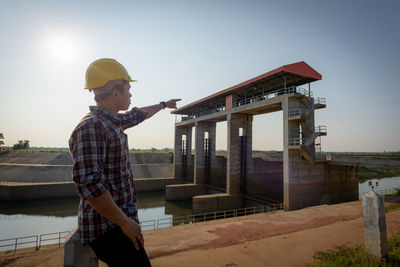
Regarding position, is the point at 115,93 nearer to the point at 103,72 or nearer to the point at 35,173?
the point at 103,72

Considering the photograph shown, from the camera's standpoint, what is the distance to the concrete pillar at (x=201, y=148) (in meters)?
28.7

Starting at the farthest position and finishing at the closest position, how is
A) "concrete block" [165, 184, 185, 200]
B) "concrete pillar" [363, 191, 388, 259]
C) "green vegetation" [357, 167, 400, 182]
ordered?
"green vegetation" [357, 167, 400, 182] < "concrete block" [165, 184, 185, 200] < "concrete pillar" [363, 191, 388, 259]

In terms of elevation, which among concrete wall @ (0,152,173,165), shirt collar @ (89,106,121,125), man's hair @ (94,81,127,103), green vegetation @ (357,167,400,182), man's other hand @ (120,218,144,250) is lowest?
green vegetation @ (357,167,400,182)

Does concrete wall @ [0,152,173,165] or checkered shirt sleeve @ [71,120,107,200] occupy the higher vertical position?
checkered shirt sleeve @ [71,120,107,200]

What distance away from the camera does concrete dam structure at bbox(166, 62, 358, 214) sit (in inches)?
637

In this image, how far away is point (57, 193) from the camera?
26578 mm

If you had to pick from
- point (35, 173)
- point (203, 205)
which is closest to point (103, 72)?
point (203, 205)

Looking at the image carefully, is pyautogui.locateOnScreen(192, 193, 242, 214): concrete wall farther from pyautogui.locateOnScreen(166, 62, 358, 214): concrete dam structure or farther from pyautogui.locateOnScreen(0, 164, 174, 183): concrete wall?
pyautogui.locateOnScreen(0, 164, 174, 183): concrete wall

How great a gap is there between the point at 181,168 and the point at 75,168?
34480 mm

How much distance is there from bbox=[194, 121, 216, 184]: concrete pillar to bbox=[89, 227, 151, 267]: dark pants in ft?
88.0

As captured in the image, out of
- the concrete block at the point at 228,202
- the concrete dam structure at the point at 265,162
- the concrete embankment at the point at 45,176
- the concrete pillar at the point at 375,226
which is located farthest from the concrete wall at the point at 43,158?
the concrete pillar at the point at 375,226

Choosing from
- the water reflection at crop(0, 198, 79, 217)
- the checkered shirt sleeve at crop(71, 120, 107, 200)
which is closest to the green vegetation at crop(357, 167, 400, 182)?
the water reflection at crop(0, 198, 79, 217)

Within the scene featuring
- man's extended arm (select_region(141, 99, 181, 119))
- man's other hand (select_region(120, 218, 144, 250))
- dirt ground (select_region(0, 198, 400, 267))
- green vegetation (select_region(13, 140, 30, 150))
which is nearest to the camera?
man's other hand (select_region(120, 218, 144, 250))

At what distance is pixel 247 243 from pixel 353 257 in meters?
2.99
